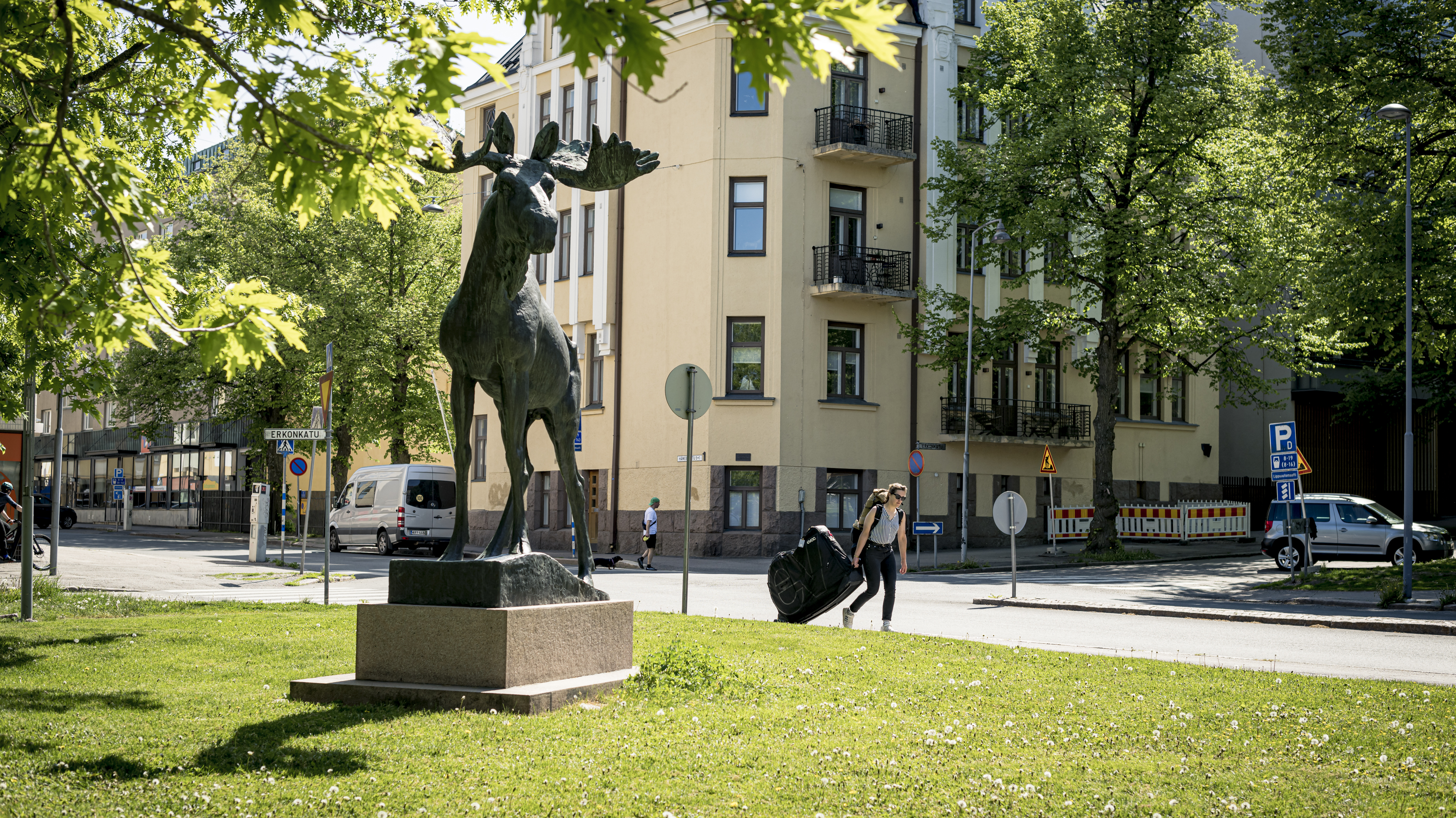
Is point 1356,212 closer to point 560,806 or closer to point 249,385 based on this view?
point 560,806

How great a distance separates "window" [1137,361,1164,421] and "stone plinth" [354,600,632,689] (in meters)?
35.9

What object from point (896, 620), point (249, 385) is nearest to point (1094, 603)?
point (896, 620)

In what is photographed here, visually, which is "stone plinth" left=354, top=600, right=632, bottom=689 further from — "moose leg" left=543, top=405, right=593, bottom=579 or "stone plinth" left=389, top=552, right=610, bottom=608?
"moose leg" left=543, top=405, right=593, bottom=579

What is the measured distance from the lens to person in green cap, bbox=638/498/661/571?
29047 millimetres

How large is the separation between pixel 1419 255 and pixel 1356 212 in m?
1.59

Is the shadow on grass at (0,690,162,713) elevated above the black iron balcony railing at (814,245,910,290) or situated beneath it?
situated beneath

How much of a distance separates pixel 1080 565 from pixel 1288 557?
4784 mm

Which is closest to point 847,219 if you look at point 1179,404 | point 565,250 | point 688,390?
point 565,250

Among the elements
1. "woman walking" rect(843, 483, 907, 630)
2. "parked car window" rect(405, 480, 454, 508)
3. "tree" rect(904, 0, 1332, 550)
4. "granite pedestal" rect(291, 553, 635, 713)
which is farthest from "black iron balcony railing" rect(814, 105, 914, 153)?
"granite pedestal" rect(291, 553, 635, 713)

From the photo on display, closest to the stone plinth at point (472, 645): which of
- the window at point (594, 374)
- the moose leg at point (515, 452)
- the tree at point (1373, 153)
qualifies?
the moose leg at point (515, 452)

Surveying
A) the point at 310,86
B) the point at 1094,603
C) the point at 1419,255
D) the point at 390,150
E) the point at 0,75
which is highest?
the point at 1419,255

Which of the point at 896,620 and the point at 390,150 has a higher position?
the point at 390,150

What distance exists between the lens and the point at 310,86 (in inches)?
236

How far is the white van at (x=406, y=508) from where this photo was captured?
35062 millimetres
